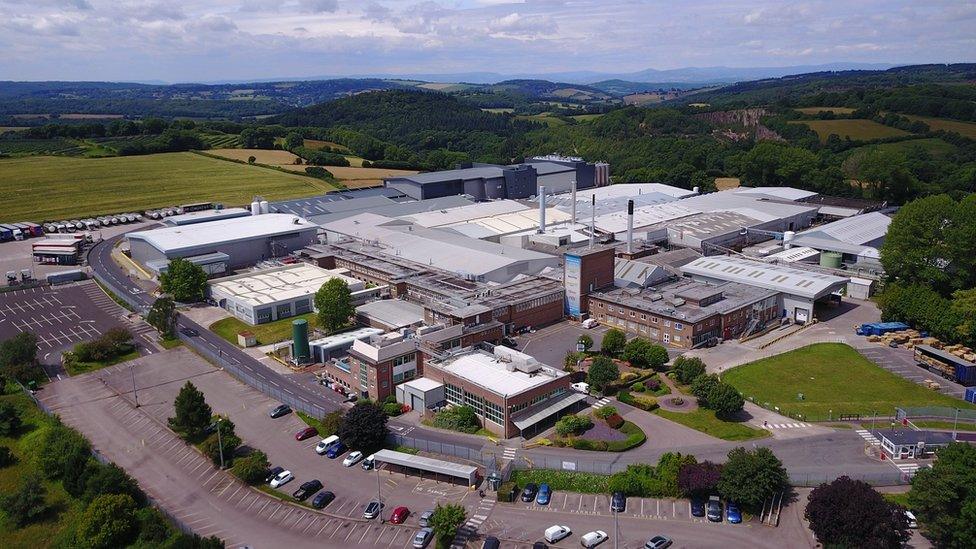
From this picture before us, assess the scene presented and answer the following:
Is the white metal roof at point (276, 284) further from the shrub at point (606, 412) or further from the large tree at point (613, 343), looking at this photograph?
the shrub at point (606, 412)

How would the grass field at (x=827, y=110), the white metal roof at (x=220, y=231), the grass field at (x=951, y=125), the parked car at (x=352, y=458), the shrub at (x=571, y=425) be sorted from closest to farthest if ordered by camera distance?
1. the parked car at (x=352, y=458)
2. the shrub at (x=571, y=425)
3. the white metal roof at (x=220, y=231)
4. the grass field at (x=951, y=125)
5. the grass field at (x=827, y=110)

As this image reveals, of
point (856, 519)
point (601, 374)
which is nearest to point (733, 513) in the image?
point (856, 519)

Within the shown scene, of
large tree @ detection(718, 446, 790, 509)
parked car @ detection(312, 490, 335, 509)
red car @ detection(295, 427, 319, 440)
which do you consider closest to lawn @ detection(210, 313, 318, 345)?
red car @ detection(295, 427, 319, 440)

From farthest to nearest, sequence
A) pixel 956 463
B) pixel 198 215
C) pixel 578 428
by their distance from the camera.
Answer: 1. pixel 198 215
2. pixel 578 428
3. pixel 956 463

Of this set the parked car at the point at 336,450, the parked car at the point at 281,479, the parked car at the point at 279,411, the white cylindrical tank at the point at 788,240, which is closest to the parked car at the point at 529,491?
the parked car at the point at 336,450

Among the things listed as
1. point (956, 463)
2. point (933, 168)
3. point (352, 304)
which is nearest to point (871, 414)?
point (956, 463)

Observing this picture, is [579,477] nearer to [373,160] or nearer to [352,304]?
[352,304]

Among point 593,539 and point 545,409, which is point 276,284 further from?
point 593,539
